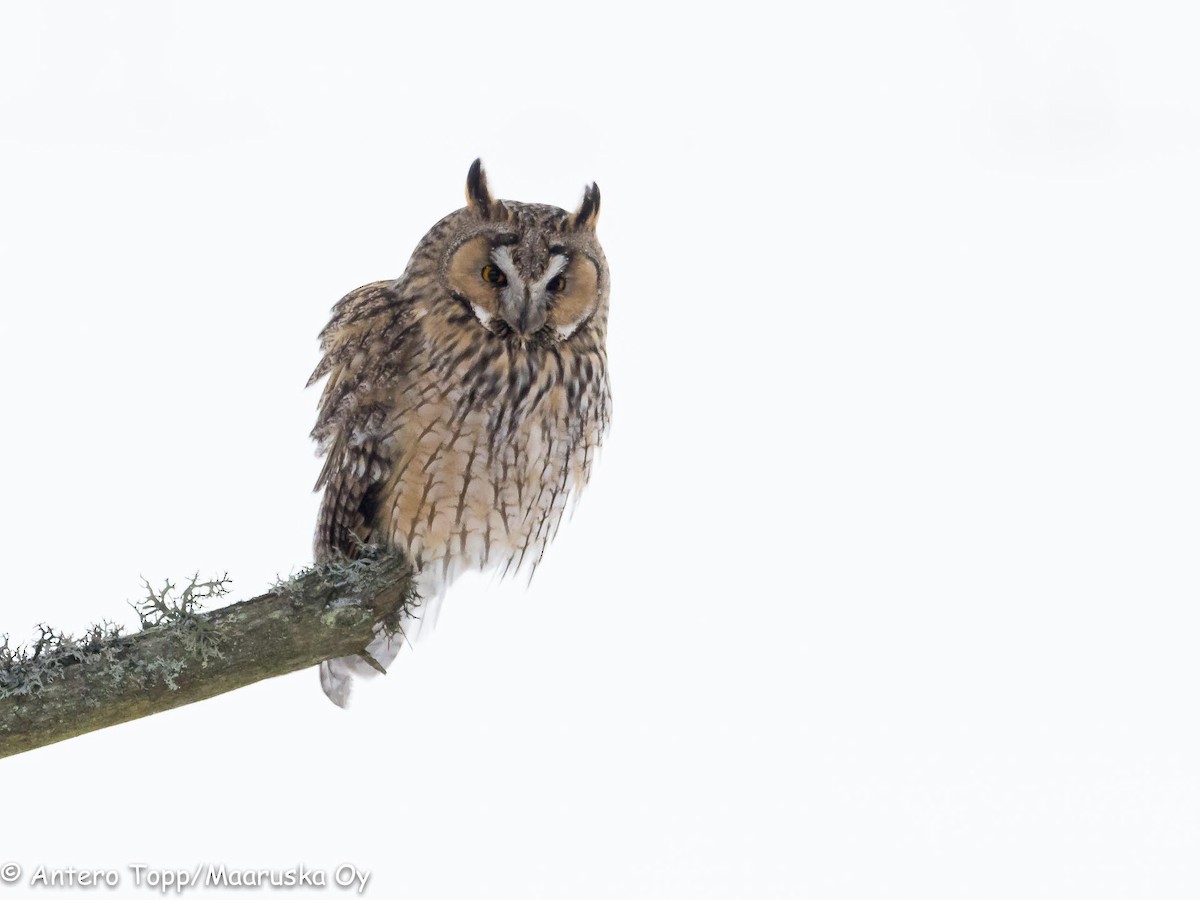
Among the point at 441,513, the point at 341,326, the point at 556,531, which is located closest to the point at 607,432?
the point at 556,531

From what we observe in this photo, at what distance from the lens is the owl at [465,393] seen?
7.59 ft

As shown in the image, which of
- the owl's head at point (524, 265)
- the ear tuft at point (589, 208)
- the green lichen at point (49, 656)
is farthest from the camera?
the ear tuft at point (589, 208)

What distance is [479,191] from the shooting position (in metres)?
2.30

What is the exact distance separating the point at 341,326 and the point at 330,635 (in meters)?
0.88

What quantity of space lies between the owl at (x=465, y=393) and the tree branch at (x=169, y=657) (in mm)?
314

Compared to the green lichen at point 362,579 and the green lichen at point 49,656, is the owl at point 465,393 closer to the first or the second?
the green lichen at point 362,579

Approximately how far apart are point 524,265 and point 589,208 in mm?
244

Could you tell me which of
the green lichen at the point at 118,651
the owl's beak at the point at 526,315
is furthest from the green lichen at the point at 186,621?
the owl's beak at the point at 526,315

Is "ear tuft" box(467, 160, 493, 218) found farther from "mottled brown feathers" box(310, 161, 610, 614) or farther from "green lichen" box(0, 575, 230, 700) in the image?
"green lichen" box(0, 575, 230, 700)

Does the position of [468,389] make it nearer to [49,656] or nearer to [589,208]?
[589,208]

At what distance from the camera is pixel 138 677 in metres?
1.77

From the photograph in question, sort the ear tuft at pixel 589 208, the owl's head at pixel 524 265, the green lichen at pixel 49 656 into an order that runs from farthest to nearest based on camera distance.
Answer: the ear tuft at pixel 589 208 → the owl's head at pixel 524 265 → the green lichen at pixel 49 656

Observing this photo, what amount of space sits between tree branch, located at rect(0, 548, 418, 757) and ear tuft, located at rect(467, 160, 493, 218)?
2.62ft

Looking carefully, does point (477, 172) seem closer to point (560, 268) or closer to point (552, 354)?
point (560, 268)
